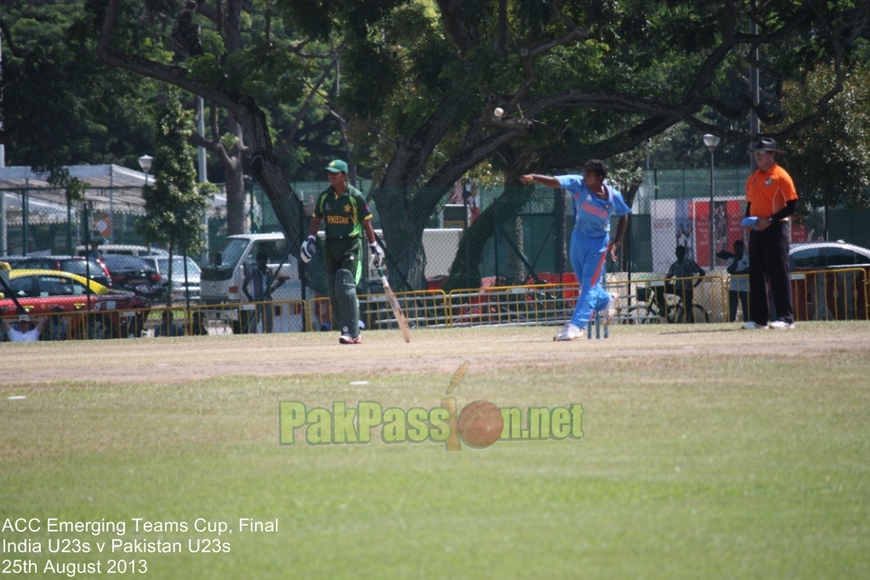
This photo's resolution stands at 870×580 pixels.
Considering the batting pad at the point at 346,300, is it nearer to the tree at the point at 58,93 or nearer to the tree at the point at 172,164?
the tree at the point at 58,93

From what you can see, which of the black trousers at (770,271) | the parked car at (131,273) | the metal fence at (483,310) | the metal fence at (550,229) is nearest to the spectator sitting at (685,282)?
the metal fence at (483,310)

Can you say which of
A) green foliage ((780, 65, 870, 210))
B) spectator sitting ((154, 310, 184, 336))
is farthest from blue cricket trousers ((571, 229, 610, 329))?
green foliage ((780, 65, 870, 210))

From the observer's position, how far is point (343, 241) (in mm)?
13812

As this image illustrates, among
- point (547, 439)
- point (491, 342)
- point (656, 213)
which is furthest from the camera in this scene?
point (656, 213)

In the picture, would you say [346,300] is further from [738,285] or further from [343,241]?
[738,285]

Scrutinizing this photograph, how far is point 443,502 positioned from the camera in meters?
6.12

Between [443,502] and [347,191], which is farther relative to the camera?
[347,191]

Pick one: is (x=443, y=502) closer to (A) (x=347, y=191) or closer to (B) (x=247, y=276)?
(A) (x=347, y=191)

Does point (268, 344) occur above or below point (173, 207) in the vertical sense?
below

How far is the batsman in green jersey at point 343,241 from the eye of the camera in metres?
13.6

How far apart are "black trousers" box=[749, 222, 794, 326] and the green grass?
3351mm

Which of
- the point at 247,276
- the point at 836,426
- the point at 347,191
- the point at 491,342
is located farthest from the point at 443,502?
the point at 247,276

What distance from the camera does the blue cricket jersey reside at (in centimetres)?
1259

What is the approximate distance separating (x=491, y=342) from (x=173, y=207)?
2055cm
